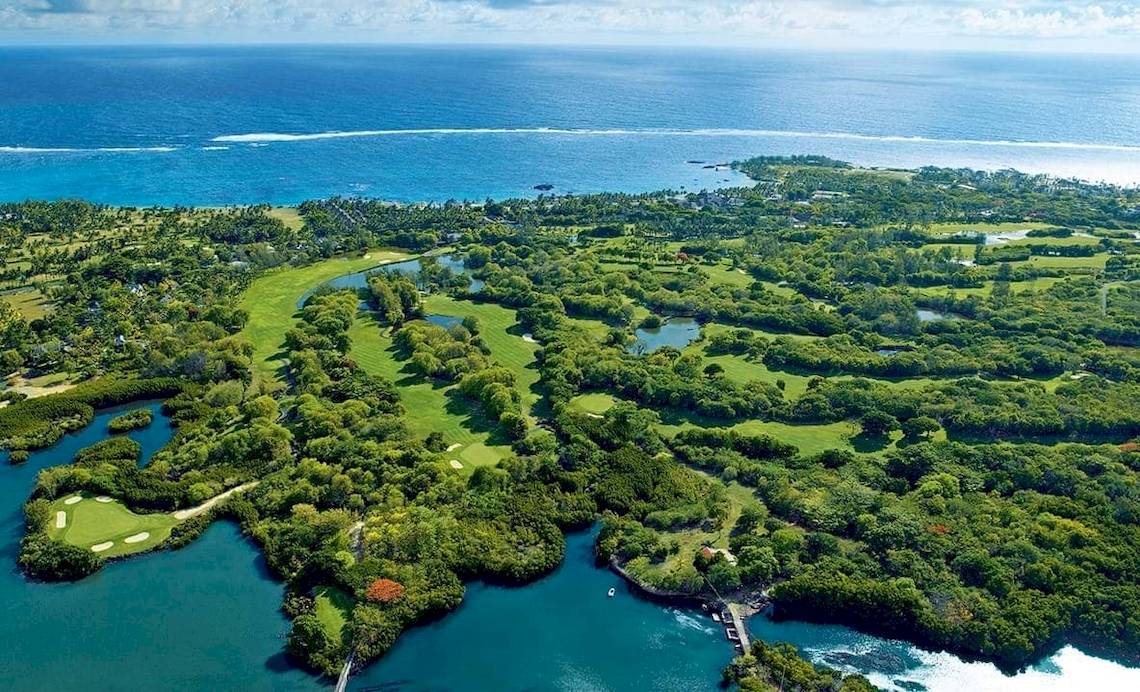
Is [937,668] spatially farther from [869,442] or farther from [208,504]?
[208,504]

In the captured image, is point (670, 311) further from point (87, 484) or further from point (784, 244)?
point (87, 484)

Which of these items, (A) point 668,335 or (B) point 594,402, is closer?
(B) point 594,402

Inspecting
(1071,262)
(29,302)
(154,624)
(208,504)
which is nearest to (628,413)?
(208,504)

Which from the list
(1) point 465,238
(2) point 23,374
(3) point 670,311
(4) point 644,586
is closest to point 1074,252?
(3) point 670,311

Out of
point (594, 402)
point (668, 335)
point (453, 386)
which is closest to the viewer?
point (594, 402)

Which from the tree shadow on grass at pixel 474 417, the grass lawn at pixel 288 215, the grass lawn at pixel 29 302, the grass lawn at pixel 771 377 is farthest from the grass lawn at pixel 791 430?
the grass lawn at pixel 288 215

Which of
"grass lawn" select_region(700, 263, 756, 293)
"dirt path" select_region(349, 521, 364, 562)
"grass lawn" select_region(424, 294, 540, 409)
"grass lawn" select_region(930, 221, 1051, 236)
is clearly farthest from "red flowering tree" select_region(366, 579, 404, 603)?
"grass lawn" select_region(930, 221, 1051, 236)

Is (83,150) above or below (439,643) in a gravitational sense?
above
